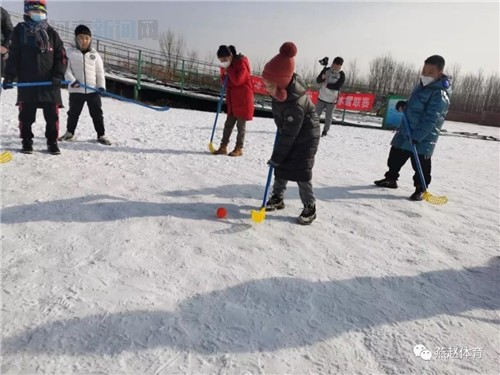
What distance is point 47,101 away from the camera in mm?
4141

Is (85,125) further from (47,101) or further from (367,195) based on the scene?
(367,195)

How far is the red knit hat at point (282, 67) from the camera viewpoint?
288 centimetres

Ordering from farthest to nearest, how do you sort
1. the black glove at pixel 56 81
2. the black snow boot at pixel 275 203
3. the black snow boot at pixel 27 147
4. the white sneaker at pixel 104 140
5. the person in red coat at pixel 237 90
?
1. the white sneaker at pixel 104 140
2. the person in red coat at pixel 237 90
3. the black snow boot at pixel 27 147
4. the black glove at pixel 56 81
5. the black snow boot at pixel 275 203

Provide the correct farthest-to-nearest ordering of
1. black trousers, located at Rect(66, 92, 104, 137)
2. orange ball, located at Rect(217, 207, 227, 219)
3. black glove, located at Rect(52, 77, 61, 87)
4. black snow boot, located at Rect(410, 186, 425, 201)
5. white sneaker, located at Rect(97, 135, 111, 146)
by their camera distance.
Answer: white sneaker, located at Rect(97, 135, 111, 146), black trousers, located at Rect(66, 92, 104, 137), black snow boot, located at Rect(410, 186, 425, 201), black glove, located at Rect(52, 77, 61, 87), orange ball, located at Rect(217, 207, 227, 219)

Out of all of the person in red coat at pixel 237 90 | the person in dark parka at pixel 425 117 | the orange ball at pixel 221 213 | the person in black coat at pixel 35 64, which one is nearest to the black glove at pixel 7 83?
the person in black coat at pixel 35 64

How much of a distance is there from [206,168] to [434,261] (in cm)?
297

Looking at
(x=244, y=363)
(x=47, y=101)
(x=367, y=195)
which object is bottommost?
(x=244, y=363)

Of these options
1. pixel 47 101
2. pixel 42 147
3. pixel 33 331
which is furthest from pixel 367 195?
pixel 42 147

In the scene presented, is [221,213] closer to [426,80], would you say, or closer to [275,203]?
[275,203]

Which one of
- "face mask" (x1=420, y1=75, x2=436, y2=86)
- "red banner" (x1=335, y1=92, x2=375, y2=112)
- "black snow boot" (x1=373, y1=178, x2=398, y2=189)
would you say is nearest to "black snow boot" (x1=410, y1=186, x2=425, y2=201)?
"black snow boot" (x1=373, y1=178, x2=398, y2=189)

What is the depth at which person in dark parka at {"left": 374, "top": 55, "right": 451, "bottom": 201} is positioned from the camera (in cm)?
398

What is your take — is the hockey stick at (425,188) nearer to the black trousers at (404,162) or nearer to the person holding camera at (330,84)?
the black trousers at (404,162)

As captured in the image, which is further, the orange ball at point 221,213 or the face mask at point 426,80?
the face mask at point 426,80

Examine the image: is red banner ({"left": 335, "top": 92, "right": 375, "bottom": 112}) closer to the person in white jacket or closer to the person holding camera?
the person holding camera
